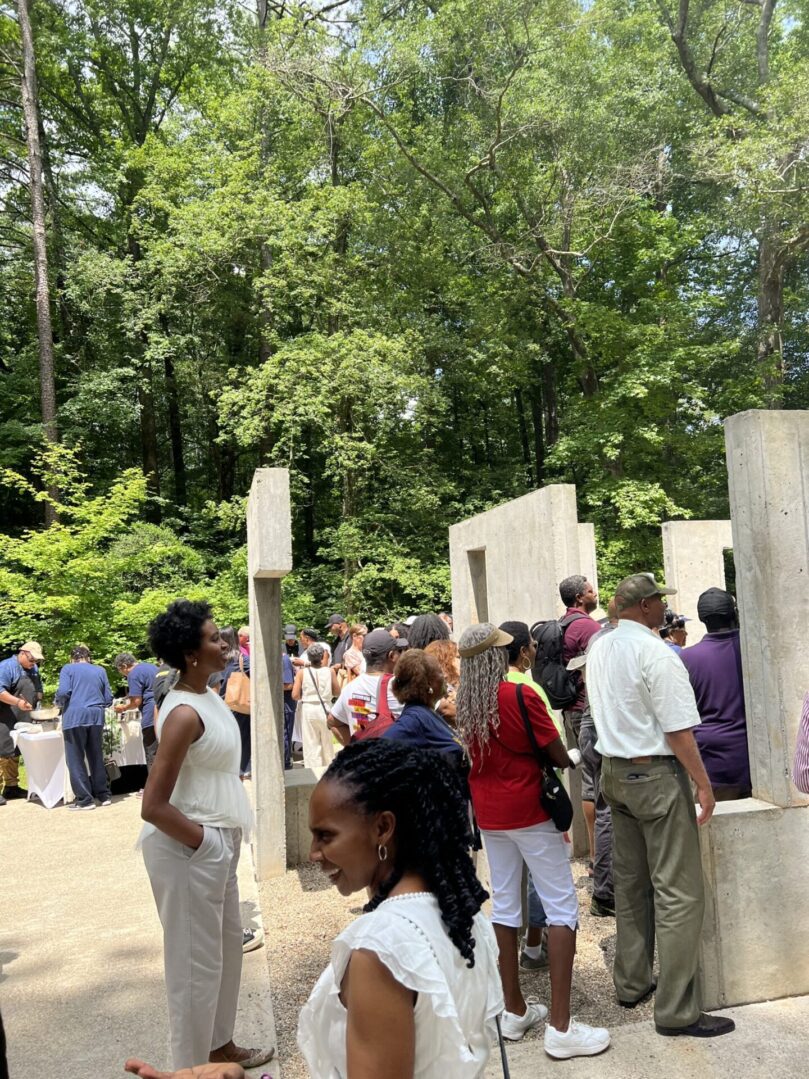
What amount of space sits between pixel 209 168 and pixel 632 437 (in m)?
13.5

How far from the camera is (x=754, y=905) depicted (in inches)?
154

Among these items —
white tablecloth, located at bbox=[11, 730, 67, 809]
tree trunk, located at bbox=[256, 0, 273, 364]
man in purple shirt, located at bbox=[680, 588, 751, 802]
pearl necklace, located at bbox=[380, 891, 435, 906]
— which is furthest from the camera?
tree trunk, located at bbox=[256, 0, 273, 364]

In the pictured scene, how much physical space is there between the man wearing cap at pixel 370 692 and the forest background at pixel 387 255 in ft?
41.7

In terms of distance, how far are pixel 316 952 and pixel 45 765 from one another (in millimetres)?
5872

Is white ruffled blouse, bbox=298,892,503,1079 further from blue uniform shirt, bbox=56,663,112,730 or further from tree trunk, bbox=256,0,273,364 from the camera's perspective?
tree trunk, bbox=256,0,273,364

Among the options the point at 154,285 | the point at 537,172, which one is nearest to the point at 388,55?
the point at 537,172

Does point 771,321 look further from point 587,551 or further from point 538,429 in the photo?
point 587,551

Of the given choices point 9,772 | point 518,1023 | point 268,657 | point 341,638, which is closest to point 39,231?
point 341,638

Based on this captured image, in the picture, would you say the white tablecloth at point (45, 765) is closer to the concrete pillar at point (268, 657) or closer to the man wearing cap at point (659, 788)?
the concrete pillar at point (268, 657)

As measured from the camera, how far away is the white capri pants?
3.61 m

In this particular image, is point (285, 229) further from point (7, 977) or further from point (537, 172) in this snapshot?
point (7, 977)

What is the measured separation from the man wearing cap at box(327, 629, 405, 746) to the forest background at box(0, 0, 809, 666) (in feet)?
41.7

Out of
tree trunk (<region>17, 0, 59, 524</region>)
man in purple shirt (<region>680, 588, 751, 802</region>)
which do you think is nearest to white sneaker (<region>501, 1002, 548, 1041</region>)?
man in purple shirt (<region>680, 588, 751, 802</region>)

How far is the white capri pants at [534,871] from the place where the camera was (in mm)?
3605
